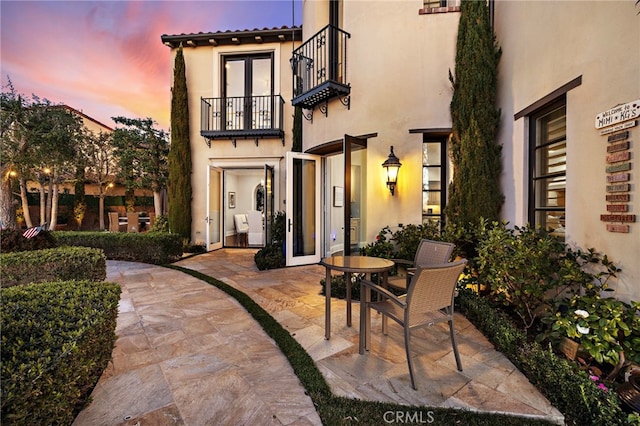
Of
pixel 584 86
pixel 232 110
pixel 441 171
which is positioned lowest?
pixel 441 171

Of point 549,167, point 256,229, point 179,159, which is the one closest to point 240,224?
point 256,229

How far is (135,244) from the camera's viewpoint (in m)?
6.61

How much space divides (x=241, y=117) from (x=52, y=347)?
25.9ft

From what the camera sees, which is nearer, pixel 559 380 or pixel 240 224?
pixel 559 380

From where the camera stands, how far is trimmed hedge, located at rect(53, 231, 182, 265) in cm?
653

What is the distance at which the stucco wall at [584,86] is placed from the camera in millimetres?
2092

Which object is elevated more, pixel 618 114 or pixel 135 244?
pixel 618 114

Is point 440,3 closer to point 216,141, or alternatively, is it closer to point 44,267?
point 216,141

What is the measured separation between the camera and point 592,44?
2.40 m

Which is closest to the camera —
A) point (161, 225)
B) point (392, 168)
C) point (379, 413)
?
point (379, 413)

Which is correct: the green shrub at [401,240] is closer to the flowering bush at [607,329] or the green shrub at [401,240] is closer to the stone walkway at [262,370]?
the stone walkway at [262,370]

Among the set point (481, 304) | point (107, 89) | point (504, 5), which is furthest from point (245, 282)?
point (107, 89)

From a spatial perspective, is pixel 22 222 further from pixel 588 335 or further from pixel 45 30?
pixel 588 335

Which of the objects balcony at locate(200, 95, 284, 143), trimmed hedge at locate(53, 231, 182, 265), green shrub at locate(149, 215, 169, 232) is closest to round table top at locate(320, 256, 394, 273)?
trimmed hedge at locate(53, 231, 182, 265)
